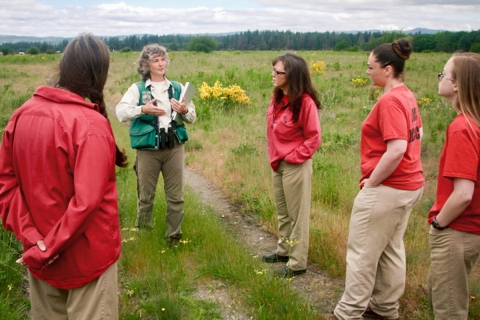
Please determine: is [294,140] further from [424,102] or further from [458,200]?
[424,102]

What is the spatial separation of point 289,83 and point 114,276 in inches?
95.7

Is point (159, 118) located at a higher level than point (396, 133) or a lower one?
lower

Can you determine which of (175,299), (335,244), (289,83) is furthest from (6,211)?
(335,244)

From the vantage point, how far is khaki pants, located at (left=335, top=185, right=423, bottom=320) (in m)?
3.03

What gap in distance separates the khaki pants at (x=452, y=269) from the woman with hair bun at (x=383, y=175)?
1.18 ft

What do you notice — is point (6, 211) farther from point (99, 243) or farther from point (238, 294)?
point (238, 294)

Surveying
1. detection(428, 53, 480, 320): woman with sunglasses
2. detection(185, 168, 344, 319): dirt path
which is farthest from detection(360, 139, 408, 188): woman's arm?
detection(185, 168, 344, 319): dirt path

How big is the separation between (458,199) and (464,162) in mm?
Result: 225

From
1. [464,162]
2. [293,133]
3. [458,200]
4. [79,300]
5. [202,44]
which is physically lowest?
[79,300]

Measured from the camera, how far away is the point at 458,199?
2.54m

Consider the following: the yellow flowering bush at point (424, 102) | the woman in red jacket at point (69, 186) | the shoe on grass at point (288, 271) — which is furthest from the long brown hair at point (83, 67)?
the yellow flowering bush at point (424, 102)

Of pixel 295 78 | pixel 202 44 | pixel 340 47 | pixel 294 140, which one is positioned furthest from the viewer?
pixel 202 44

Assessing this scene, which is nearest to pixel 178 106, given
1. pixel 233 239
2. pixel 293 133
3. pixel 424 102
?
pixel 293 133

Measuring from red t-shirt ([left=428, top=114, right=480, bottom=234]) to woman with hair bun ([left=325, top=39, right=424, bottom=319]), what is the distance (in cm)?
33
